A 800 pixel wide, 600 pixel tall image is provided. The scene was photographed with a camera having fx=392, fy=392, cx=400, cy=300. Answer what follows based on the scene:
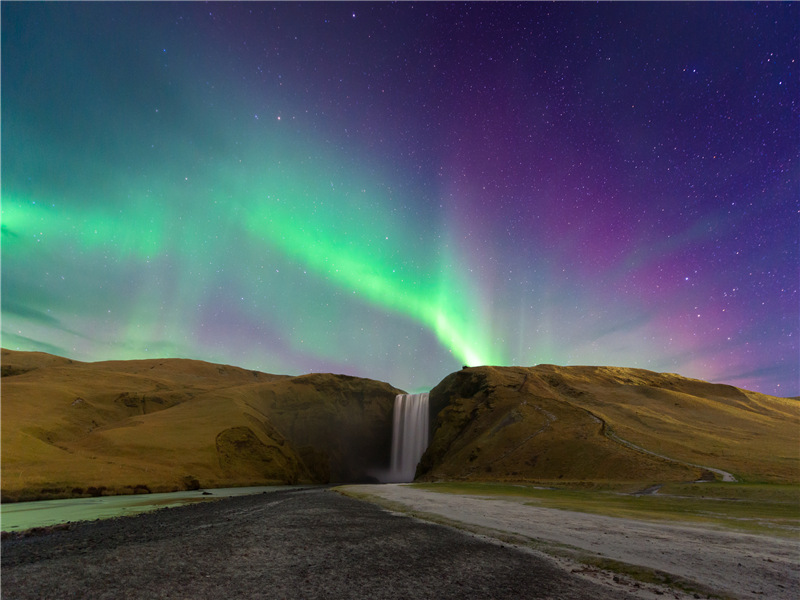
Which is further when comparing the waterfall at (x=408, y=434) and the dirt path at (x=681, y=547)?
the waterfall at (x=408, y=434)

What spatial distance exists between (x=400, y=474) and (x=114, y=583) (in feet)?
351

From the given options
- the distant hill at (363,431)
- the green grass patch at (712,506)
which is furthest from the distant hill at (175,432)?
the green grass patch at (712,506)

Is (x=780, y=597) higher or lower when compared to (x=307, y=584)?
higher

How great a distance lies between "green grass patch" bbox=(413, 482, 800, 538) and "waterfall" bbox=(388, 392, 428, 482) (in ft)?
238

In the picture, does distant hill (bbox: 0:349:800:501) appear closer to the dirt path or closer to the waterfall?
the waterfall

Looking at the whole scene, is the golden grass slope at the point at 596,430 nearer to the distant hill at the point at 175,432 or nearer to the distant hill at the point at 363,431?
the distant hill at the point at 363,431

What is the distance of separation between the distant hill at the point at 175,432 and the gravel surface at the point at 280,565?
35.8 metres

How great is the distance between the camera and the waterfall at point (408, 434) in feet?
354

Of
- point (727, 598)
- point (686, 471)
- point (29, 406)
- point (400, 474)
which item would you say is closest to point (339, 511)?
point (727, 598)

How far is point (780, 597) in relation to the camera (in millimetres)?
9555

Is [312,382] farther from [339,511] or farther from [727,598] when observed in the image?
[727,598]

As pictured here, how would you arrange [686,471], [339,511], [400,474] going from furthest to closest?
[400,474] → [686,471] → [339,511]

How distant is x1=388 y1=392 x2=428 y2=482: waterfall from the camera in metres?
108

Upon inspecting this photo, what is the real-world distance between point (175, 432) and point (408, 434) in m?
65.0
